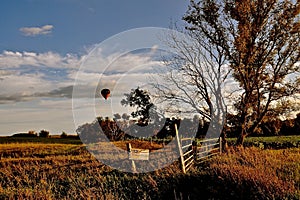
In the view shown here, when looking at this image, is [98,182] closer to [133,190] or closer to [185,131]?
[133,190]

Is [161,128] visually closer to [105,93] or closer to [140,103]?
[140,103]

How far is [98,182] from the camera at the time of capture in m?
11.1

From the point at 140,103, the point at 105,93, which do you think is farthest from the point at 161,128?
the point at 105,93

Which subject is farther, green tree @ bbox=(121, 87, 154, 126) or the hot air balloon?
green tree @ bbox=(121, 87, 154, 126)

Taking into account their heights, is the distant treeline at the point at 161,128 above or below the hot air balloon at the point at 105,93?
below

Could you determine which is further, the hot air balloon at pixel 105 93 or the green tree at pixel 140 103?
the green tree at pixel 140 103

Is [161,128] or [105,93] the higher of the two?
[105,93]

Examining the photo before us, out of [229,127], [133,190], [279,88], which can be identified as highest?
[279,88]

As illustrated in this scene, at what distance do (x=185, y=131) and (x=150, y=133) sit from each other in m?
5.87

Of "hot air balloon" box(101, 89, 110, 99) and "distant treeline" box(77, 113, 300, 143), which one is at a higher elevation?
"hot air balloon" box(101, 89, 110, 99)

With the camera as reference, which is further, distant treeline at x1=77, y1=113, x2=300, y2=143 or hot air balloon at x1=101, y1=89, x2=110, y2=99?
distant treeline at x1=77, y1=113, x2=300, y2=143

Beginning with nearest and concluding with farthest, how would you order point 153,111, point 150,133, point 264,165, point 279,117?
1. point 264,165
2. point 279,117
3. point 153,111
4. point 150,133

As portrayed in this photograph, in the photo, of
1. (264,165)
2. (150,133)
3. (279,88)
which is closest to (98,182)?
(264,165)

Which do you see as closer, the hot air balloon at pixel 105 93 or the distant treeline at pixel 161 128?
the hot air balloon at pixel 105 93
